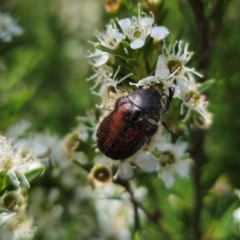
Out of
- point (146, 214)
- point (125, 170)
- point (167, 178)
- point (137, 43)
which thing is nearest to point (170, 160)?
point (167, 178)

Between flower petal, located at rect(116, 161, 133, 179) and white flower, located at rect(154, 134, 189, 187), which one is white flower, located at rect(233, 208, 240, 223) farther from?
flower petal, located at rect(116, 161, 133, 179)

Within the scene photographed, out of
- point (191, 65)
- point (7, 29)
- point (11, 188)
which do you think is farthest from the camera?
point (7, 29)

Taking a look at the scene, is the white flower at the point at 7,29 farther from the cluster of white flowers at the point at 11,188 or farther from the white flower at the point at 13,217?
the white flower at the point at 13,217

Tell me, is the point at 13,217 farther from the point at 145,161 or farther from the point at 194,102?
the point at 194,102

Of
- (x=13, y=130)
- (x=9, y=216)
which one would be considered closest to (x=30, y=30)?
(x=13, y=130)

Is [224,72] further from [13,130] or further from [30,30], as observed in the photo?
[30,30]

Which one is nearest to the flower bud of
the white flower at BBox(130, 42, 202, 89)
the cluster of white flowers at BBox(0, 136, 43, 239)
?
the cluster of white flowers at BBox(0, 136, 43, 239)
